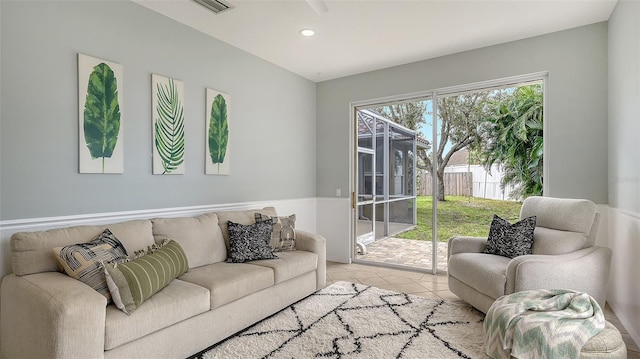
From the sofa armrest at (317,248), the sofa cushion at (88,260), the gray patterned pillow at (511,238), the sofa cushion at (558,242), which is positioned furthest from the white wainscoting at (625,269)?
the sofa cushion at (88,260)

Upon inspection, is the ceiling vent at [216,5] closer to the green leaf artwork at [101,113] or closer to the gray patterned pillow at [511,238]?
the green leaf artwork at [101,113]

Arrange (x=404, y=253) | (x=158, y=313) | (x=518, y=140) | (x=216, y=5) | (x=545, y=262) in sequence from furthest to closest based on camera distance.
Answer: (x=404, y=253), (x=518, y=140), (x=216, y=5), (x=545, y=262), (x=158, y=313)

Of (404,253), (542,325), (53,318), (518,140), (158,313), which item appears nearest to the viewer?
(53,318)

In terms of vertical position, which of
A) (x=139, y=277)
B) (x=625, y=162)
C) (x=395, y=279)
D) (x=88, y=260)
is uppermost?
(x=625, y=162)

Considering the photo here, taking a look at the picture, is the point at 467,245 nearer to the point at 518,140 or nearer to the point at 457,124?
the point at 518,140

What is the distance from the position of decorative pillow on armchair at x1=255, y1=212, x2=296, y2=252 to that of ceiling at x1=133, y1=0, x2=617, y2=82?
1.92 meters

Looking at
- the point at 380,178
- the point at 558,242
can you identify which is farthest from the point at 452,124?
the point at 558,242

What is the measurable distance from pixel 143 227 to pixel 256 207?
1.61 metres

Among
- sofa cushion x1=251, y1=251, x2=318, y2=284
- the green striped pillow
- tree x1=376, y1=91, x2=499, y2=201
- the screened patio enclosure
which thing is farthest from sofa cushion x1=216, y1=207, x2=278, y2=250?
tree x1=376, y1=91, x2=499, y2=201

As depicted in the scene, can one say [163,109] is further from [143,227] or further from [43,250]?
[43,250]

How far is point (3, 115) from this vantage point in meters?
2.18

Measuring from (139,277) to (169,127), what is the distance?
1622 mm

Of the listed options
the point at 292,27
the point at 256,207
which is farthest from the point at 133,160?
the point at 292,27

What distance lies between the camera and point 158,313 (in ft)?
6.48
